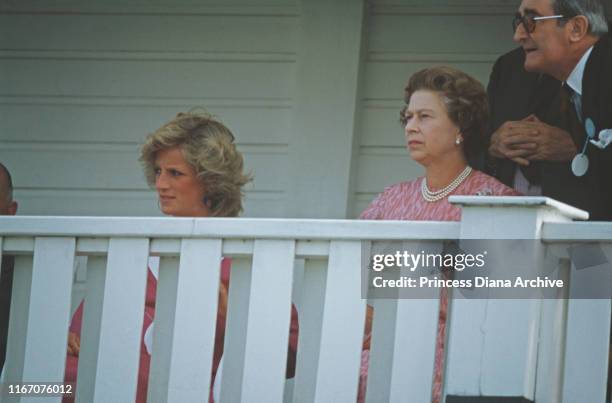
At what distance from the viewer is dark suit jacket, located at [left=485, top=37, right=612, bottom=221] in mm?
5883

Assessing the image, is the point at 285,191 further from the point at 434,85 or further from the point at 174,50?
the point at 434,85

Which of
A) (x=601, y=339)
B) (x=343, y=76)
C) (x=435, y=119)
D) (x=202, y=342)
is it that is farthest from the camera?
(x=343, y=76)

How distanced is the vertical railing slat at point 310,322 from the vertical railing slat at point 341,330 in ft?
0.16

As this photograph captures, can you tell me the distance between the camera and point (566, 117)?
6102 mm

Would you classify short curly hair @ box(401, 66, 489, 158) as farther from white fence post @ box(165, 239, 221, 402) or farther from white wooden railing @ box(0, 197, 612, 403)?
white fence post @ box(165, 239, 221, 402)

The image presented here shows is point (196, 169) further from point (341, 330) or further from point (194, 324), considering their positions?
point (341, 330)

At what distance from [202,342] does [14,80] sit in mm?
3048

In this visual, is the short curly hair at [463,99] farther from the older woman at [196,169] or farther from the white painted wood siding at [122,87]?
the white painted wood siding at [122,87]

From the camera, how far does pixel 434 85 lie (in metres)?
6.00

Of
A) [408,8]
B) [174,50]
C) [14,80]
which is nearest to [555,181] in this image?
[408,8]

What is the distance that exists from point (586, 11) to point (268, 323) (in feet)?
5.72

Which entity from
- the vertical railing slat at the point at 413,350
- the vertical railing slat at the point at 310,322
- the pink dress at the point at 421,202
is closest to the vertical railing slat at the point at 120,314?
the vertical railing slat at the point at 310,322

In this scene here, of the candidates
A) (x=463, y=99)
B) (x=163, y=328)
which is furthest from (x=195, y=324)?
(x=463, y=99)

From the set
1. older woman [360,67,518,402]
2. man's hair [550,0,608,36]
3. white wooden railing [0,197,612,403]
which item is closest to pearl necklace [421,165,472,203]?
older woman [360,67,518,402]
